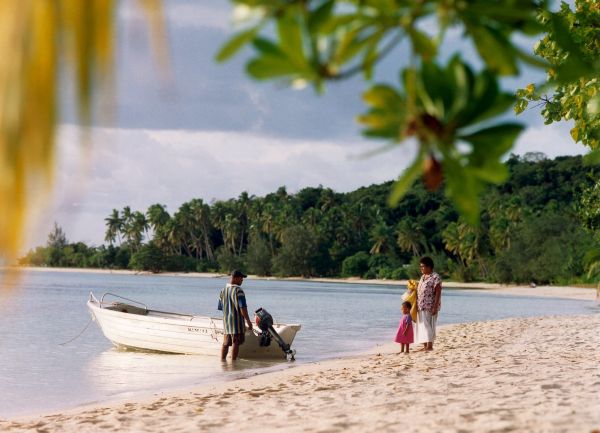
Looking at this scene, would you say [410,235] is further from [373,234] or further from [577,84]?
[577,84]

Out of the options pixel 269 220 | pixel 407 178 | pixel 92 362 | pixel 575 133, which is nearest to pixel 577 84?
pixel 575 133

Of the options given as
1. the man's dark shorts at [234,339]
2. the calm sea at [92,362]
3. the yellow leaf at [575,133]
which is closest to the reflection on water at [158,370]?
the calm sea at [92,362]

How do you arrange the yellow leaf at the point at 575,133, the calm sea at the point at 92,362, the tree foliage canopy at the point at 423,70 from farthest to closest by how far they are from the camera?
1. the calm sea at the point at 92,362
2. the yellow leaf at the point at 575,133
3. the tree foliage canopy at the point at 423,70

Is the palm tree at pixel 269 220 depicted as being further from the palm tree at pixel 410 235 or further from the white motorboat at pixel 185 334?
the white motorboat at pixel 185 334

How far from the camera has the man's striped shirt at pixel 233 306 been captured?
12516 mm

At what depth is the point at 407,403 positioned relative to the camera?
668 centimetres

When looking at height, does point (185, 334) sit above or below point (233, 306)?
below

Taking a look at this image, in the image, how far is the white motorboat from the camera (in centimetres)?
1434

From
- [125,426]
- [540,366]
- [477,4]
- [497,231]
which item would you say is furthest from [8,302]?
[497,231]

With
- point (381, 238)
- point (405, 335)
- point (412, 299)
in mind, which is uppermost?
point (381, 238)

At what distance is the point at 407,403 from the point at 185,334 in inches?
361

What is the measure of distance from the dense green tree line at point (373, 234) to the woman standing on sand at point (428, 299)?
41.2m

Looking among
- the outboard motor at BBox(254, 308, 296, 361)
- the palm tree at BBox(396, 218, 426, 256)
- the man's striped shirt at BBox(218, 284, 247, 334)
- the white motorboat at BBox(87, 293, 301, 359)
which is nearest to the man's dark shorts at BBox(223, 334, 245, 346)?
the man's striped shirt at BBox(218, 284, 247, 334)

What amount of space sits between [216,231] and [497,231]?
52.2 m
